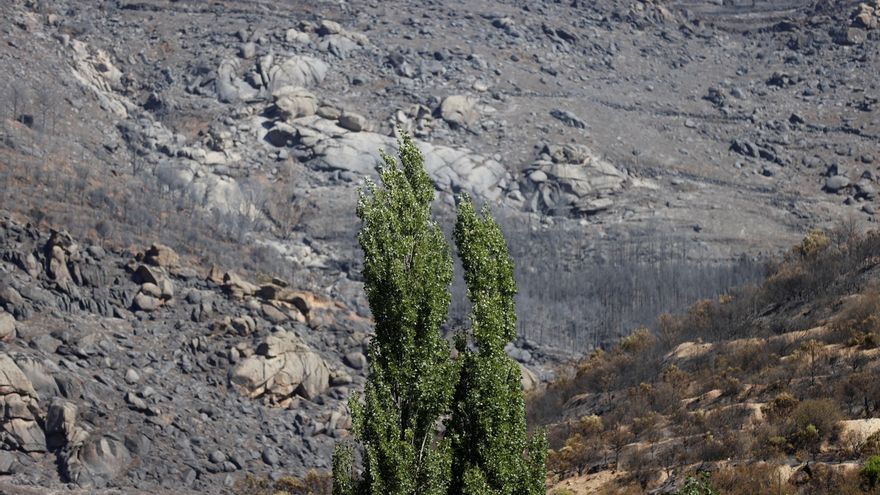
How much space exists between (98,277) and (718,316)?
50.2m

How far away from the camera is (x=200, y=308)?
3548 inches

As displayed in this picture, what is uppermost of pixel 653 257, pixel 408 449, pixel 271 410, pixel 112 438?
pixel 408 449

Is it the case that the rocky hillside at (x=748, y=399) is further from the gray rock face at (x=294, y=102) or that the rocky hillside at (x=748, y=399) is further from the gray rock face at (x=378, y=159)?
the gray rock face at (x=294, y=102)

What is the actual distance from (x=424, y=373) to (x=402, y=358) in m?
0.71

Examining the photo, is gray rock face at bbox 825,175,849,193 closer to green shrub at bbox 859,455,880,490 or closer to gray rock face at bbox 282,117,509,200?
gray rock face at bbox 282,117,509,200

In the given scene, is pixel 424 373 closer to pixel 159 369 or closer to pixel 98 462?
pixel 98 462

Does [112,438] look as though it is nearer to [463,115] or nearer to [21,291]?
[21,291]

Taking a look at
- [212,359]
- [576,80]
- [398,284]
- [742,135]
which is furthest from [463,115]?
[398,284]

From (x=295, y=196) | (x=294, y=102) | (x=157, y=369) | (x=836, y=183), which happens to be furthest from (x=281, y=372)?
(x=836, y=183)

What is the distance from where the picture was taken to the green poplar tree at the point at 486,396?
28.9 m

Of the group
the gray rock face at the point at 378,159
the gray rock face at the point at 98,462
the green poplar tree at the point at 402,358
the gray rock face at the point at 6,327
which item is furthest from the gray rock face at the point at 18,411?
the gray rock face at the point at 378,159

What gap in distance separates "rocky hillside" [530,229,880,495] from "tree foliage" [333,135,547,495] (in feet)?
20.9

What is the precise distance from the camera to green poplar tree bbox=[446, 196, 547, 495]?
1138 inches

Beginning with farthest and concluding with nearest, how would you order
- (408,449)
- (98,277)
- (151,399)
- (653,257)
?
(653,257) → (98,277) → (151,399) → (408,449)
